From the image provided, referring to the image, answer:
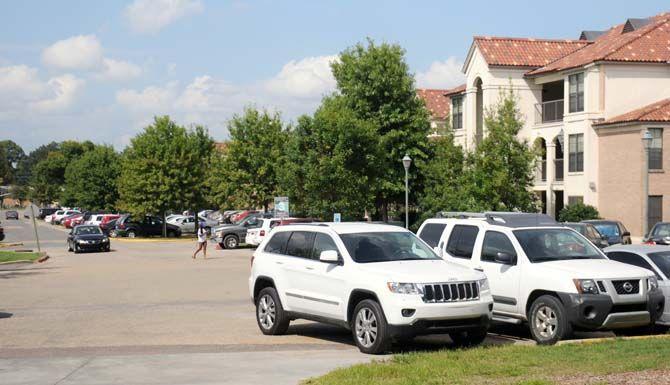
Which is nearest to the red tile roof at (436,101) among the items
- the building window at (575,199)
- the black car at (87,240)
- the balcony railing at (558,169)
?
the balcony railing at (558,169)

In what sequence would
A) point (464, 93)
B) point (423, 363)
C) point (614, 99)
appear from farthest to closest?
1. point (464, 93)
2. point (614, 99)
3. point (423, 363)

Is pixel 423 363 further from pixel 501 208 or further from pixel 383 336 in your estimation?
pixel 501 208

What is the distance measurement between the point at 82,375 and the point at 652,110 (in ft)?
122

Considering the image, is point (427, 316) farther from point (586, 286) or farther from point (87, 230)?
point (87, 230)

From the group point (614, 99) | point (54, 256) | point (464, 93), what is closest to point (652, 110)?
point (614, 99)

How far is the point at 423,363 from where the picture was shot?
10305 mm

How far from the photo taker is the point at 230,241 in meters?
47.8

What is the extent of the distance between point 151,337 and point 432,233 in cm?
533

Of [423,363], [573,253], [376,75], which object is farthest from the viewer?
[376,75]

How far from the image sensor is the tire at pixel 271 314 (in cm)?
1414

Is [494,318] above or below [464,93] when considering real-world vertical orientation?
below

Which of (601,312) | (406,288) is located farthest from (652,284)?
(406,288)

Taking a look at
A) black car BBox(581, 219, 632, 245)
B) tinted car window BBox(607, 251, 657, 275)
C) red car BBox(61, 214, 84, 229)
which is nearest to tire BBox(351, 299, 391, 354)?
tinted car window BBox(607, 251, 657, 275)

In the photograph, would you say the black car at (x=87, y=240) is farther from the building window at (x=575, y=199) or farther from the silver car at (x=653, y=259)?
the silver car at (x=653, y=259)
